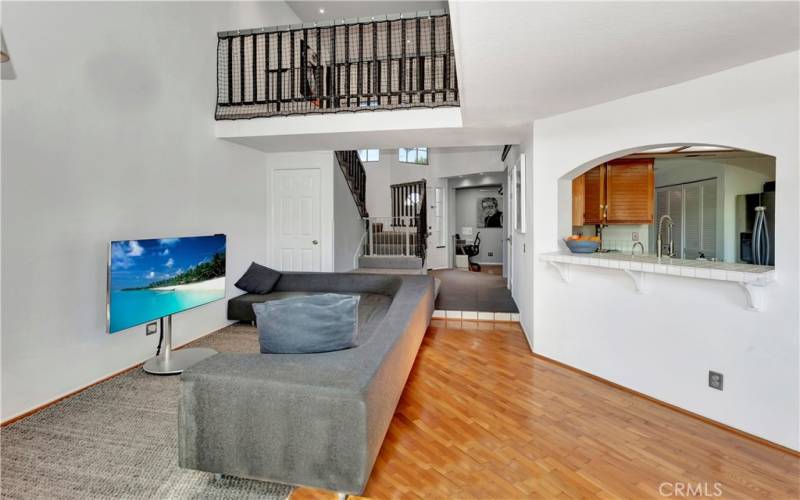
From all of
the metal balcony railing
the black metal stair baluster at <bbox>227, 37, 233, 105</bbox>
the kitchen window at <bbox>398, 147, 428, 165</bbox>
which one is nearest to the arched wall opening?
the metal balcony railing

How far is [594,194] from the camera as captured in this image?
4.40 m

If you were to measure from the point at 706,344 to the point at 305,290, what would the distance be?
162 inches

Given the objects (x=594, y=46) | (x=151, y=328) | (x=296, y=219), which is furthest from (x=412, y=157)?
(x=594, y=46)

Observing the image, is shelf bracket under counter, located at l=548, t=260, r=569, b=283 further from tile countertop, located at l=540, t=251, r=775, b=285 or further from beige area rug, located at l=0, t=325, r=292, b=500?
beige area rug, located at l=0, t=325, r=292, b=500

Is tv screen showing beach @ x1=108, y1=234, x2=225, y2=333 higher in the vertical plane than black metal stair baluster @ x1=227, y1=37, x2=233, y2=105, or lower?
lower

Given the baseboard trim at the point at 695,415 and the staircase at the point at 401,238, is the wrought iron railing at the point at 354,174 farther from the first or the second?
the baseboard trim at the point at 695,415

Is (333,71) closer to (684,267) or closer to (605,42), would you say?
(605,42)

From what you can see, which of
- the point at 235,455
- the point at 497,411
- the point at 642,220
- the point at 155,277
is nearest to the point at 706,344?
the point at 497,411

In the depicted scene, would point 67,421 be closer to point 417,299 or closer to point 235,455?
point 235,455

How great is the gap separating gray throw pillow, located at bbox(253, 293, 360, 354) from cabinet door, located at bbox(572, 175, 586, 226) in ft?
10.6

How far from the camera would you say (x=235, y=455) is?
167 centimetres

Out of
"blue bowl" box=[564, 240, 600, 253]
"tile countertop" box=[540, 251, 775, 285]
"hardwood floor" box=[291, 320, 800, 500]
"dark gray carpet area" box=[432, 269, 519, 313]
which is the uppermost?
"blue bowl" box=[564, 240, 600, 253]

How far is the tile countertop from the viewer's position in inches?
85.8

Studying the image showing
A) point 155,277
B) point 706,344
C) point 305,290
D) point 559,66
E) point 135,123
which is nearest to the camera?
point 559,66
